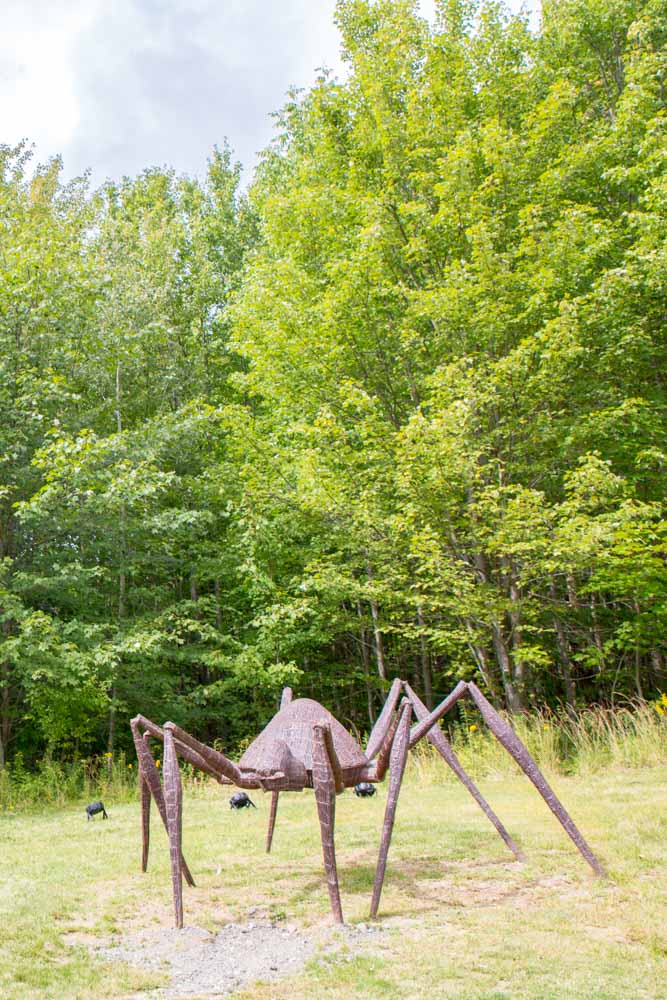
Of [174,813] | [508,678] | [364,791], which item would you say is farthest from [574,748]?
[174,813]

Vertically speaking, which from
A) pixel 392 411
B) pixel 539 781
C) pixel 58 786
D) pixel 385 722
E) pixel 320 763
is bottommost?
pixel 58 786

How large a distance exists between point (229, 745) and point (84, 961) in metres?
12.4

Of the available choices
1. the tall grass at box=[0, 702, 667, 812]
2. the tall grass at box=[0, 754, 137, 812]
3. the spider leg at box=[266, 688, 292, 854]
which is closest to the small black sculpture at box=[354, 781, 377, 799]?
the tall grass at box=[0, 702, 667, 812]

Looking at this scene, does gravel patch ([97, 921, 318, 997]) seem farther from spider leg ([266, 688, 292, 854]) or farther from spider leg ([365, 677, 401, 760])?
spider leg ([266, 688, 292, 854])

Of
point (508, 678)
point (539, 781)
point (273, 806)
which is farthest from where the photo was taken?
point (508, 678)

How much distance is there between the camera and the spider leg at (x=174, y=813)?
3337 millimetres

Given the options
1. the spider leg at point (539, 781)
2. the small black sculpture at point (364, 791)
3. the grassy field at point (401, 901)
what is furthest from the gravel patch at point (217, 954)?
the small black sculpture at point (364, 791)

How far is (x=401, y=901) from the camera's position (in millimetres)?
3695

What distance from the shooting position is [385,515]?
11297mm

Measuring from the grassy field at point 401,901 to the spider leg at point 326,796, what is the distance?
0.17m

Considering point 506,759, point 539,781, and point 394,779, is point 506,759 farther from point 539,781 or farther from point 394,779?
Answer: point 394,779

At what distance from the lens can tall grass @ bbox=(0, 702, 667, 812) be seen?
8531 mm

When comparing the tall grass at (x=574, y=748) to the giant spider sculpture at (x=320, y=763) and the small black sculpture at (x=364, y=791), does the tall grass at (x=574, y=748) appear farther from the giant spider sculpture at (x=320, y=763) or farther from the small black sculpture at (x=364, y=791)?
the giant spider sculpture at (x=320, y=763)

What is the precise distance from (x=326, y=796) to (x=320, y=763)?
0.15 metres
